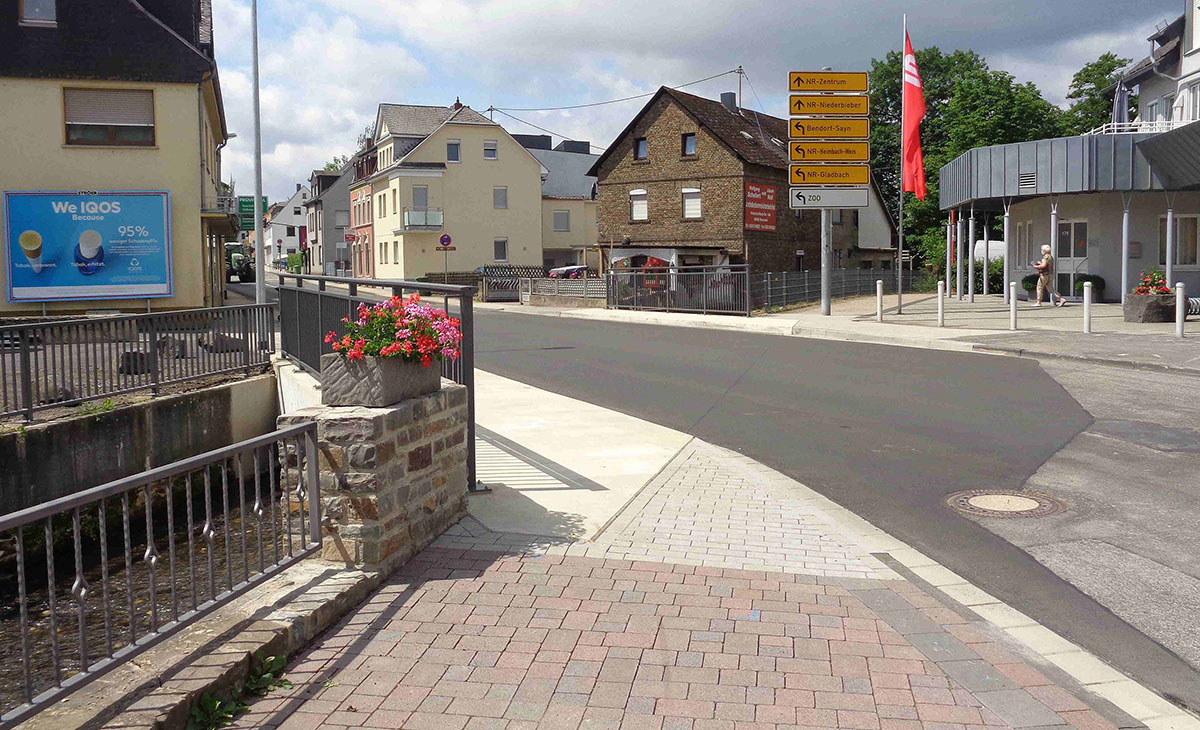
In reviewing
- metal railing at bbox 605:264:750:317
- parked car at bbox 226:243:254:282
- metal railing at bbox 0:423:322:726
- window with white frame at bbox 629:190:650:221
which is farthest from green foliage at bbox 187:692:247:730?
parked car at bbox 226:243:254:282

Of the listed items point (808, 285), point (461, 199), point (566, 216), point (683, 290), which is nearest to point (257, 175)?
point (683, 290)

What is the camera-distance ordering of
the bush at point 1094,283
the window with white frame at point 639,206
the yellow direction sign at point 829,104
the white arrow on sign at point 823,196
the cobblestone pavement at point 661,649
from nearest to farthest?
the cobblestone pavement at point 661,649, the yellow direction sign at point 829,104, the white arrow on sign at point 823,196, the bush at point 1094,283, the window with white frame at point 639,206

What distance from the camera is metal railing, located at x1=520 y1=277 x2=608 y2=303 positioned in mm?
37812

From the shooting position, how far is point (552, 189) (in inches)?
2606

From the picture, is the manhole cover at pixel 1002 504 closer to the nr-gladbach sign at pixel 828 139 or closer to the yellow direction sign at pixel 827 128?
the nr-gladbach sign at pixel 828 139

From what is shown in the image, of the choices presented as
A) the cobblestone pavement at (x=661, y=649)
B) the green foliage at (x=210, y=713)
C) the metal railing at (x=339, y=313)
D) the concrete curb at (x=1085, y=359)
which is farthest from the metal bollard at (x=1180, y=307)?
the green foliage at (x=210, y=713)

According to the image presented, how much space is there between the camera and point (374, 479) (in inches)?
217

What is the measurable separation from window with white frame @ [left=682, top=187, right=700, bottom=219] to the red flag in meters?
14.6

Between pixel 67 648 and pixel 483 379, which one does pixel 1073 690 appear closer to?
pixel 67 648

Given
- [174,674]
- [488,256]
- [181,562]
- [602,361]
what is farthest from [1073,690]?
[488,256]

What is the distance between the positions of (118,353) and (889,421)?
846 cm

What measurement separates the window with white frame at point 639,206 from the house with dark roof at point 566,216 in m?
15.0

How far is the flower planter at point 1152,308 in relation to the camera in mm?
22250

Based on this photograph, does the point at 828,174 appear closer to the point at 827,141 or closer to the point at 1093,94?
the point at 827,141
